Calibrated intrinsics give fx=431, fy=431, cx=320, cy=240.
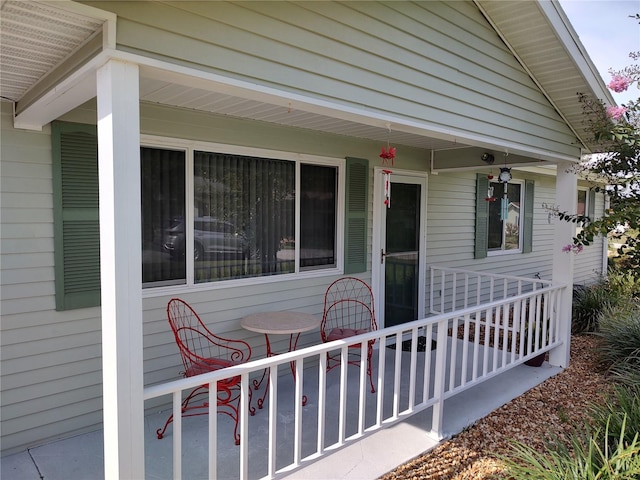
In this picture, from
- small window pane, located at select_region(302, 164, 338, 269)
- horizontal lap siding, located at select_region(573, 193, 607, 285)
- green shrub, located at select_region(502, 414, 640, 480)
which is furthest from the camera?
horizontal lap siding, located at select_region(573, 193, 607, 285)

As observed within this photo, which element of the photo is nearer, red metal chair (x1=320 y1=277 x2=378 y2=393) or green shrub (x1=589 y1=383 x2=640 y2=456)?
green shrub (x1=589 y1=383 x2=640 y2=456)

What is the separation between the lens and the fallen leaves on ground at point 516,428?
9.09 feet

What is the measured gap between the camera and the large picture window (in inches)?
133

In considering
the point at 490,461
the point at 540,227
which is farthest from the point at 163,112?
the point at 540,227

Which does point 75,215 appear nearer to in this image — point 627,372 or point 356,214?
point 356,214

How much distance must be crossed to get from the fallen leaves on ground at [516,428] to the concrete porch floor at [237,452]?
0.30 ft

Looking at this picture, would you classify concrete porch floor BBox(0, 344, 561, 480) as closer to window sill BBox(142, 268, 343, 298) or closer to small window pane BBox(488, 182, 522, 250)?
window sill BBox(142, 268, 343, 298)

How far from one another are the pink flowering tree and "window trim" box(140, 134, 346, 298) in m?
2.24

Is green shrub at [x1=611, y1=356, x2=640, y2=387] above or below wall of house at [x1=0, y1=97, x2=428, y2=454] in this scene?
below

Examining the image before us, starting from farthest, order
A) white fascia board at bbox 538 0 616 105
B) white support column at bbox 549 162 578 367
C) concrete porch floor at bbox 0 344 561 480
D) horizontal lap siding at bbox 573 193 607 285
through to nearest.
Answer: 1. horizontal lap siding at bbox 573 193 607 285
2. white support column at bbox 549 162 578 367
3. white fascia board at bbox 538 0 616 105
4. concrete porch floor at bbox 0 344 561 480

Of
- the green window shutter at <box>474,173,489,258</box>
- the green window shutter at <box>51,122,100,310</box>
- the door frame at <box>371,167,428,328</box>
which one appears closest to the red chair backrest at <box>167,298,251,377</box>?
the green window shutter at <box>51,122,100,310</box>

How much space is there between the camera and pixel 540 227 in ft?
26.8

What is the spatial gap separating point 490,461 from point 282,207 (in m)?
2.68

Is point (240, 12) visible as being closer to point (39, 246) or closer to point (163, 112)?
point (163, 112)
